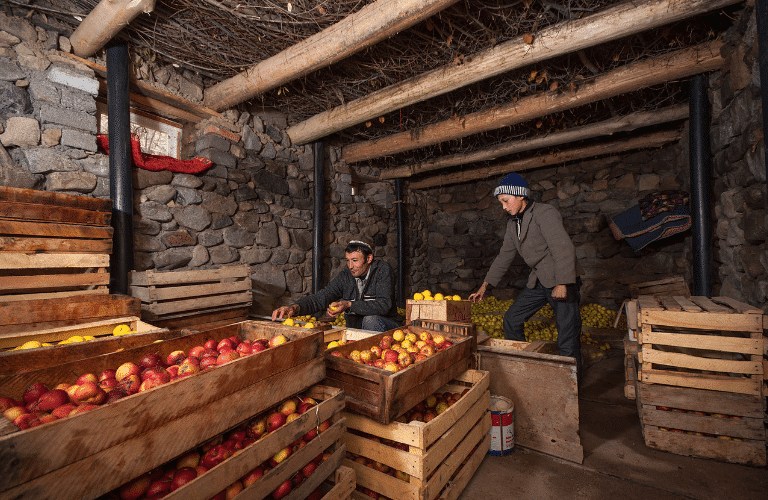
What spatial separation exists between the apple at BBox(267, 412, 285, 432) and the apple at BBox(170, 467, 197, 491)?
35 centimetres

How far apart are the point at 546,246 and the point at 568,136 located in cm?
291

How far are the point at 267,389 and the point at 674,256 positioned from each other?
7492mm

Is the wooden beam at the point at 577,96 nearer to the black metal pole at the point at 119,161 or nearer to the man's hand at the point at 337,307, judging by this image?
the man's hand at the point at 337,307

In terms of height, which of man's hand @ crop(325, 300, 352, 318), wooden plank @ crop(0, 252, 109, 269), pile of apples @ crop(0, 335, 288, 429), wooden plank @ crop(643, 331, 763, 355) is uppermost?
wooden plank @ crop(0, 252, 109, 269)

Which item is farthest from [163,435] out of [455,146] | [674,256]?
[674,256]

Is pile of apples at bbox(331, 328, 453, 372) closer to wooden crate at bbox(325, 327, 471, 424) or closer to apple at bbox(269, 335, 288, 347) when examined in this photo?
wooden crate at bbox(325, 327, 471, 424)

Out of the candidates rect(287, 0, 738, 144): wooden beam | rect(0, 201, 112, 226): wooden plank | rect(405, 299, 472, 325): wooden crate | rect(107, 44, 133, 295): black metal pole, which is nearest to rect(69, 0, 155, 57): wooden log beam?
rect(107, 44, 133, 295): black metal pole

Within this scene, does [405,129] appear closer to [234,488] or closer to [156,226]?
[156,226]

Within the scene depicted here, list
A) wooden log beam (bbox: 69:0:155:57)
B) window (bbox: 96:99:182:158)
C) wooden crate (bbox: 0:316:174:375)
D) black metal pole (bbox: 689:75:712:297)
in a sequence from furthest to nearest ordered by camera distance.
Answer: black metal pole (bbox: 689:75:712:297) < window (bbox: 96:99:182:158) < wooden log beam (bbox: 69:0:155:57) < wooden crate (bbox: 0:316:174:375)

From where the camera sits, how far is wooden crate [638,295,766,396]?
246 centimetres

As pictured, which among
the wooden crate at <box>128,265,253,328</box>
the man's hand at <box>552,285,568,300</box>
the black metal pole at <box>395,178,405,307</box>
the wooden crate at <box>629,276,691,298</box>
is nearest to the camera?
the wooden crate at <box>128,265,253,328</box>

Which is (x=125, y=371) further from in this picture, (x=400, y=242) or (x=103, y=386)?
(x=400, y=242)

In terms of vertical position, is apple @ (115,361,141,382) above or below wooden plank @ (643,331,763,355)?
above

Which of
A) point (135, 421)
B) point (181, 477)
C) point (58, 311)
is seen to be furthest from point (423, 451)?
point (58, 311)
